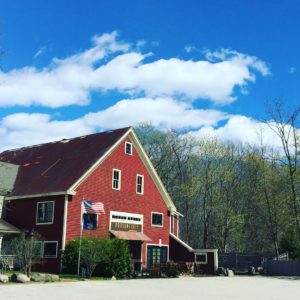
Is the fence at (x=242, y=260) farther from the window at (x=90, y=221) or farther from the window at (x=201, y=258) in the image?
the window at (x=90, y=221)

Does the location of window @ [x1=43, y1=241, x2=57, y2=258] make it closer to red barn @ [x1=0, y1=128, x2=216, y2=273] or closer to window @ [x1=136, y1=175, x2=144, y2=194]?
red barn @ [x1=0, y1=128, x2=216, y2=273]

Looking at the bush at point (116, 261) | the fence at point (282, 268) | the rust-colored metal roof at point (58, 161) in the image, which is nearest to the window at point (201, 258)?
the fence at point (282, 268)

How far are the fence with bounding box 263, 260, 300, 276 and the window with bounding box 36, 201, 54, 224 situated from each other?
21.0m

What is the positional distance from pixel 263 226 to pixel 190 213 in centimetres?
953

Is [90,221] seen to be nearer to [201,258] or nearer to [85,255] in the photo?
[85,255]

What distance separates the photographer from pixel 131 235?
34.2 m

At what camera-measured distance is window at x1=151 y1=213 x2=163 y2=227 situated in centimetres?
3785

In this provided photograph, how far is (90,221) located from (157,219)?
24.3 feet

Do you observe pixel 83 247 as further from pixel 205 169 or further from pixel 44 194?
pixel 205 169

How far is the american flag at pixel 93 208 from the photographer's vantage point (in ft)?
101

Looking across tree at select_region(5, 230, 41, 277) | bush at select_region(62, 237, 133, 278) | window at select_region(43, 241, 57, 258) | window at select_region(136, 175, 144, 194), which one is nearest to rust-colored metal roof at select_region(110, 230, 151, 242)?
window at select_region(136, 175, 144, 194)

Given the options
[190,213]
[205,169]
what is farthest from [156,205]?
[190,213]

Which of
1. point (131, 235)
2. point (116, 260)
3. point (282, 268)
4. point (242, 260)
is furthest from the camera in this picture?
point (242, 260)

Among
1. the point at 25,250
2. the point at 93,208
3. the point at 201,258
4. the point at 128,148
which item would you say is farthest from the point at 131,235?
the point at 25,250
